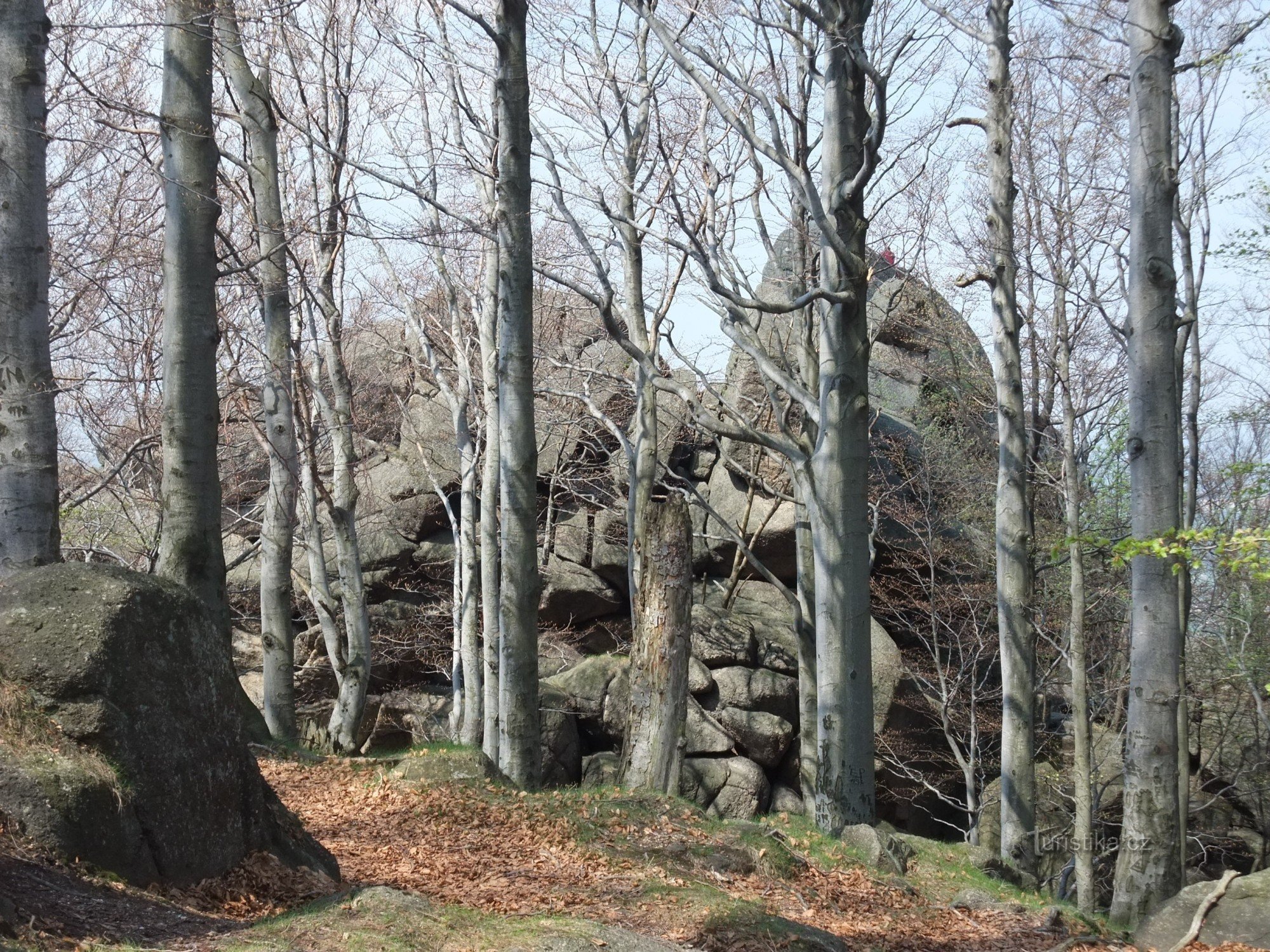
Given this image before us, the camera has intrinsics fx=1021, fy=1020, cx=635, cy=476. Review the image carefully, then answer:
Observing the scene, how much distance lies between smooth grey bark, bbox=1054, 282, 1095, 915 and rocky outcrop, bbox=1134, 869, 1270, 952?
541 cm

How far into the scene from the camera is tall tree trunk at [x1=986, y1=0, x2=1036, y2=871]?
1252 centimetres

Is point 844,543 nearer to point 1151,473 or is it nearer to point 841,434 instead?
point 841,434

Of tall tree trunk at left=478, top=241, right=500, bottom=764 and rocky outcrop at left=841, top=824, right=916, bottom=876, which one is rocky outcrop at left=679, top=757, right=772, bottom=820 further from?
rocky outcrop at left=841, top=824, right=916, bottom=876

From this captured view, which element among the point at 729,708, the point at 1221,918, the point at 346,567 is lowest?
the point at 729,708

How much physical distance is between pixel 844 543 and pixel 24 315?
719cm

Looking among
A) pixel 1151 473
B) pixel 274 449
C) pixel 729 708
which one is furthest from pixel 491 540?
pixel 1151 473

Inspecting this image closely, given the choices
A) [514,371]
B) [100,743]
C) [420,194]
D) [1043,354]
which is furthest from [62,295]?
[1043,354]

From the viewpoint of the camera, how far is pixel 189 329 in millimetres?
7836

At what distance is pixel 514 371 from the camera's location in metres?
9.15

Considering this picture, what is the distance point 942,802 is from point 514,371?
16.3 meters

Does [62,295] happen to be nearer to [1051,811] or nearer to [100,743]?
[100,743]

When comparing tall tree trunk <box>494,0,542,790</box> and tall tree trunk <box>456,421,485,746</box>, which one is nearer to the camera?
tall tree trunk <box>494,0,542,790</box>

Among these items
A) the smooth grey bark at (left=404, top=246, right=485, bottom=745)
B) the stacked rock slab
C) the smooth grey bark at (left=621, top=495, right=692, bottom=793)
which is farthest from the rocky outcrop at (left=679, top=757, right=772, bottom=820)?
the smooth grey bark at (left=621, top=495, right=692, bottom=793)

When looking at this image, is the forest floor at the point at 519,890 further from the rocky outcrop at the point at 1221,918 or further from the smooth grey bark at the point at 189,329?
the smooth grey bark at the point at 189,329
